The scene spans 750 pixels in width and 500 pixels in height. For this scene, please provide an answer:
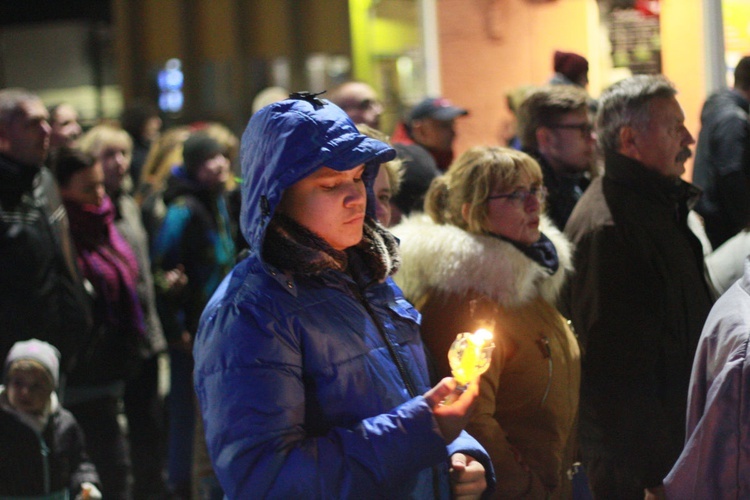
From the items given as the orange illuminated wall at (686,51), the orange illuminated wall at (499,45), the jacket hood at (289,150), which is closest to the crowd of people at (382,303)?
the jacket hood at (289,150)

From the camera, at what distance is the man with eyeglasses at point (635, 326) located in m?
3.99

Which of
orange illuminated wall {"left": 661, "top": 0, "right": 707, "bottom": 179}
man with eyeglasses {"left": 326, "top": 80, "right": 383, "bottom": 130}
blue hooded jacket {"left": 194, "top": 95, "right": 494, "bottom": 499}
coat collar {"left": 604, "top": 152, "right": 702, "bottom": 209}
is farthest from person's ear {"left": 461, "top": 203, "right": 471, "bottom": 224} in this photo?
orange illuminated wall {"left": 661, "top": 0, "right": 707, "bottom": 179}

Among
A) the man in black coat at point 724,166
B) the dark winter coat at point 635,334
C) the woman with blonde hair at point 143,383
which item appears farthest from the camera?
the woman with blonde hair at point 143,383

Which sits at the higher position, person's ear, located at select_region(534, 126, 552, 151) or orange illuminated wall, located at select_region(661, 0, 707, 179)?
orange illuminated wall, located at select_region(661, 0, 707, 179)

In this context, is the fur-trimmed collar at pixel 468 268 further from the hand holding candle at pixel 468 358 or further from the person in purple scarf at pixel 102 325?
the person in purple scarf at pixel 102 325

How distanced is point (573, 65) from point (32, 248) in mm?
3481

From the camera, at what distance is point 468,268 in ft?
11.3

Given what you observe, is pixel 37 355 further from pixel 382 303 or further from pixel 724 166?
pixel 724 166

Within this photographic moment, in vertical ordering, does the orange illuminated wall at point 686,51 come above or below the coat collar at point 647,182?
above

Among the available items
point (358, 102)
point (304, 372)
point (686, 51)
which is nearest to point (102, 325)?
point (358, 102)

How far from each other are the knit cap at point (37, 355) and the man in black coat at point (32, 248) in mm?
155

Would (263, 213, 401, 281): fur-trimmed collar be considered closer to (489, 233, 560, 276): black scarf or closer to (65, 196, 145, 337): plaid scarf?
(489, 233, 560, 276): black scarf

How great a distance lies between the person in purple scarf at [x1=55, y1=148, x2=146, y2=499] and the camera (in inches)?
222

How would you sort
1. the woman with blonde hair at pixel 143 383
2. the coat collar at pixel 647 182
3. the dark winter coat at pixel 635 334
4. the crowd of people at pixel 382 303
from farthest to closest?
the woman with blonde hair at pixel 143 383 < the coat collar at pixel 647 182 < the dark winter coat at pixel 635 334 < the crowd of people at pixel 382 303
